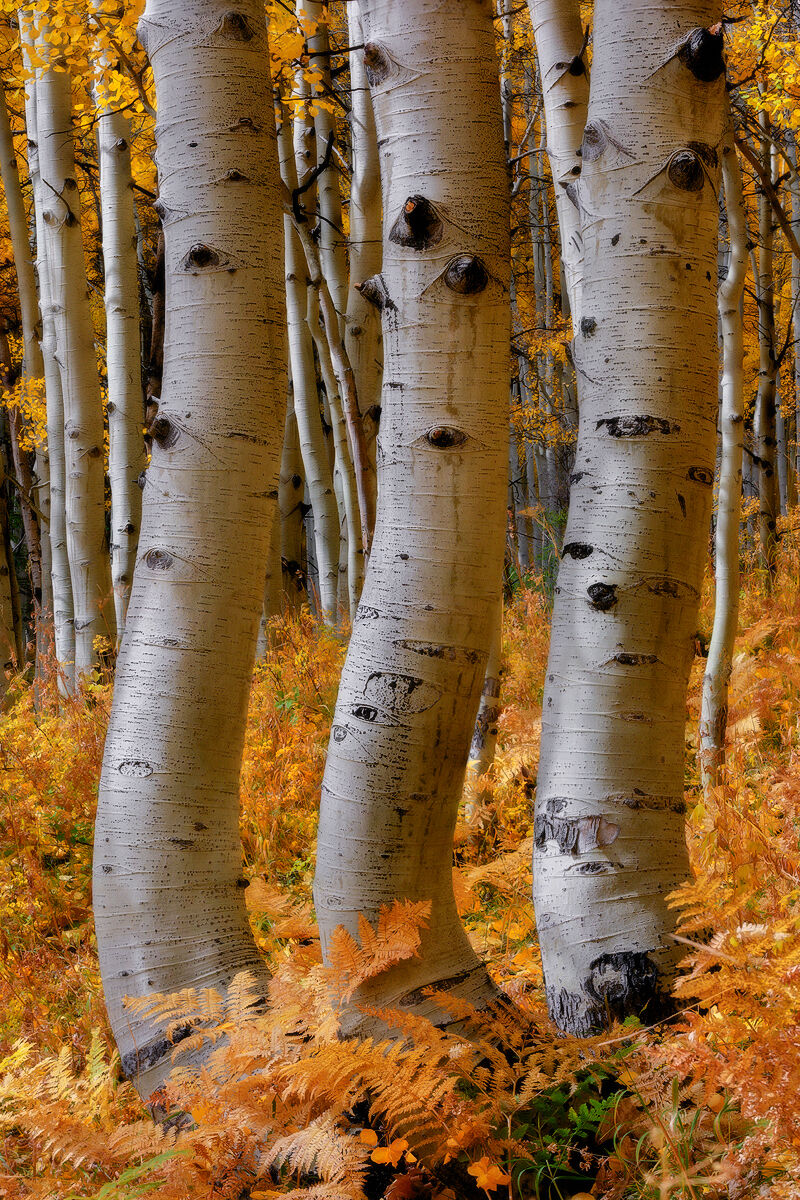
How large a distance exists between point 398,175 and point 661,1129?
5.98ft

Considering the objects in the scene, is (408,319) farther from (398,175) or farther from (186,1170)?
(186,1170)

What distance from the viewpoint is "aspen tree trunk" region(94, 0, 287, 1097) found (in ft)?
5.94

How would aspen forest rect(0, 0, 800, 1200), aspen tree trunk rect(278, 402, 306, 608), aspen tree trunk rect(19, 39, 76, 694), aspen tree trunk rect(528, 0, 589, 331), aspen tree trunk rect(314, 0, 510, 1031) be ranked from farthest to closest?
1. aspen tree trunk rect(278, 402, 306, 608)
2. aspen tree trunk rect(19, 39, 76, 694)
3. aspen tree trunk rect(528, 0, 589, 331)
4. aspen tree trunk rect(314, 0, 510, 1031)
5. aspen forest rect(0, 0, 800, 1200)

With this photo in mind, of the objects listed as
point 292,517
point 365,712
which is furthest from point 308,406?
point 365,712

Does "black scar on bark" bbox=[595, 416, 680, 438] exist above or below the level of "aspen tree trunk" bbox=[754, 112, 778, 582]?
below

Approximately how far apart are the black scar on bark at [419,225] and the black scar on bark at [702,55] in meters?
0.63

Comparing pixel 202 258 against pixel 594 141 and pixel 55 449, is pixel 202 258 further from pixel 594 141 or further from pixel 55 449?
pixel 55 449

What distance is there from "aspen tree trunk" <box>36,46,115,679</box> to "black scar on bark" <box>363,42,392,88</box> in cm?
540

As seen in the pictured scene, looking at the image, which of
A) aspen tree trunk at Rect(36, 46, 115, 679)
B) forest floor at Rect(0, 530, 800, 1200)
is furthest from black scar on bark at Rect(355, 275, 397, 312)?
aspen tree trunk at Rect(36, 46, 115, 679)

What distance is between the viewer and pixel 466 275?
1.64 meters

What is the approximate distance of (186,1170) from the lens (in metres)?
1.36

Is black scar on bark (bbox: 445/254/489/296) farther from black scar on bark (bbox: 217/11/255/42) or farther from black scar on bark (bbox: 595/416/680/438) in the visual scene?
black scar on bark (bbox: 217/11/255/42)

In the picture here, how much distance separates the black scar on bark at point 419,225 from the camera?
164 centimetres

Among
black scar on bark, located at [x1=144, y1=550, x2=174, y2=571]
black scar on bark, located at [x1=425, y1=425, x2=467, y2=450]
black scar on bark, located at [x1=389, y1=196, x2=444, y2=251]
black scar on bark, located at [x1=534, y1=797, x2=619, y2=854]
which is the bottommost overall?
black scar on bark, located at [x1=534, y1=797, x2=619, y2=854]
